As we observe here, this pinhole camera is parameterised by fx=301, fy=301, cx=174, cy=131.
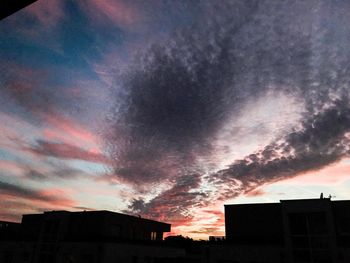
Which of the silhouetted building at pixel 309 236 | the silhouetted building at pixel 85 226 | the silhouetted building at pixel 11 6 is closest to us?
the silhouetted building at pixel 11 6

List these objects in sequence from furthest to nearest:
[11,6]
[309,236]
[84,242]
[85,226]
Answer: [85,226]
[84,242]
[309,236]
[11,6]

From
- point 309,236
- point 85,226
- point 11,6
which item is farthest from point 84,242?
point 11,6

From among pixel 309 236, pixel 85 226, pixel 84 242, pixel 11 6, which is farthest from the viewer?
pixel 85 226

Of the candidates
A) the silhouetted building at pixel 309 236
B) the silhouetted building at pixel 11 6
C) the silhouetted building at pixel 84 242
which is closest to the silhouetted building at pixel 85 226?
the silhouetted building at pixel 84 242

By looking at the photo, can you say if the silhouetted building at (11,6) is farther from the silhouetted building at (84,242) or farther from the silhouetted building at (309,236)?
the silhouetted building at (84,242)

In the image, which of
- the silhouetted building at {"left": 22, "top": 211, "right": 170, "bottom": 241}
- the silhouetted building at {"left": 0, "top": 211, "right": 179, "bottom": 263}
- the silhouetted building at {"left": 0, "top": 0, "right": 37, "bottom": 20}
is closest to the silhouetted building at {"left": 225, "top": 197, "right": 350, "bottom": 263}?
the silhouetted building at {"left": 0, "top": 211, "right": 179, "bottom": 263}

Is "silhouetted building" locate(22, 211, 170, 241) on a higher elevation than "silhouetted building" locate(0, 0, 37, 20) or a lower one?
higher

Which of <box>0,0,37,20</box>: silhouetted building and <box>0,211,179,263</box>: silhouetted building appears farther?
<box>0,211,179,263</box>: silhouetted building

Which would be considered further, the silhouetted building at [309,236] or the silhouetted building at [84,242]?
the silhouetted building at [84,242]

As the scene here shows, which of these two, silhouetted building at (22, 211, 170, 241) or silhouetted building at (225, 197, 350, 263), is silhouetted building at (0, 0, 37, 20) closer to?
silhouetted building at (225, 197, 350, 263)

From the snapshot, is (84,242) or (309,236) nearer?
(309,236)

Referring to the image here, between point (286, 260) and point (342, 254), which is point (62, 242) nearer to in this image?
point (286, 260)

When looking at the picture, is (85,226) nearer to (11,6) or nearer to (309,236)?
(309,236)

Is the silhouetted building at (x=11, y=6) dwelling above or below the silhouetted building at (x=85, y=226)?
below
